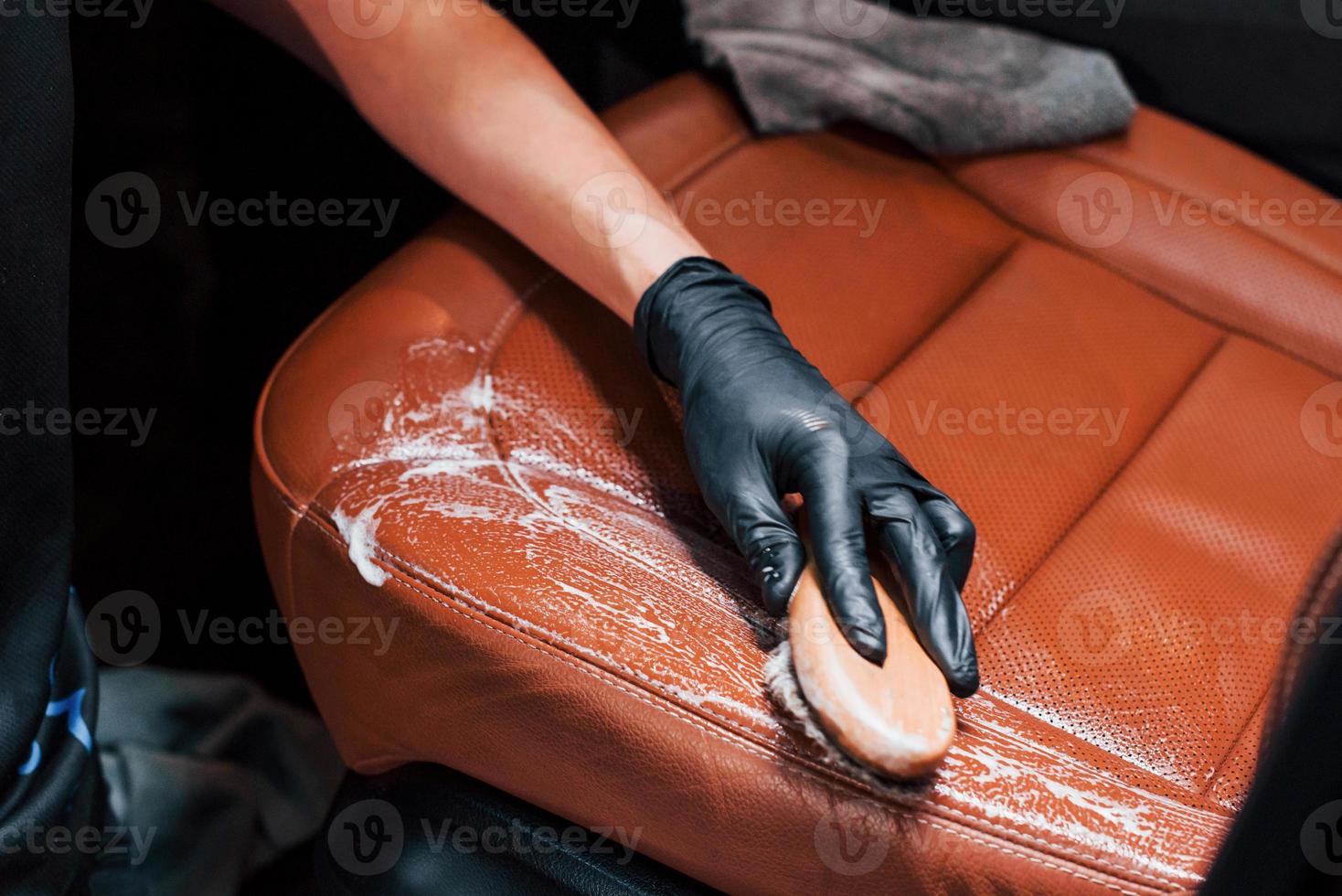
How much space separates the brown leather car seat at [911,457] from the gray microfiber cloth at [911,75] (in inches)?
1.2

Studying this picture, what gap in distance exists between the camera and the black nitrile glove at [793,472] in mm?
697

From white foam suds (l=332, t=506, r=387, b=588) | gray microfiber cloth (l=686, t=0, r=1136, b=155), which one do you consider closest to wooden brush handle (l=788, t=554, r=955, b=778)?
white foam suds (l=332, t=506, r=387, b=588)

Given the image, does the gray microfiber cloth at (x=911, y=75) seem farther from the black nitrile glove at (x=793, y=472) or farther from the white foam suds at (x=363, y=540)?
the white foam suds at (x=363, y=540)

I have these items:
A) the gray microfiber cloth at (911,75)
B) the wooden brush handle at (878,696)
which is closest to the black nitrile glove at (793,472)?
the wooden brush handle at (878,696)

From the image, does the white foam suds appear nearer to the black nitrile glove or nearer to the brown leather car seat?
the brown leather car seat

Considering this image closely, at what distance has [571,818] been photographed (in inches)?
30.4

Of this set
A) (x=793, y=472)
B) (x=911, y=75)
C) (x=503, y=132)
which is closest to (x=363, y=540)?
(x=793, y=472)

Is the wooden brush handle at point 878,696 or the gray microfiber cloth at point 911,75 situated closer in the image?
the wooden brush handle at point 878,696

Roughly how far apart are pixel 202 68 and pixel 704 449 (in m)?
0.81

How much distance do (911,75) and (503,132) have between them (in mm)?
528

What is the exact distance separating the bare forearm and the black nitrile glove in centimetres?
7

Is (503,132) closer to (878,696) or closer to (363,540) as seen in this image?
(363,540)

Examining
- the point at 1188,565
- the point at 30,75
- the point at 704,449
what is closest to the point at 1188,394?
the point at 1188,565

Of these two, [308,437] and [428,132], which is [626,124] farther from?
[308,437]
